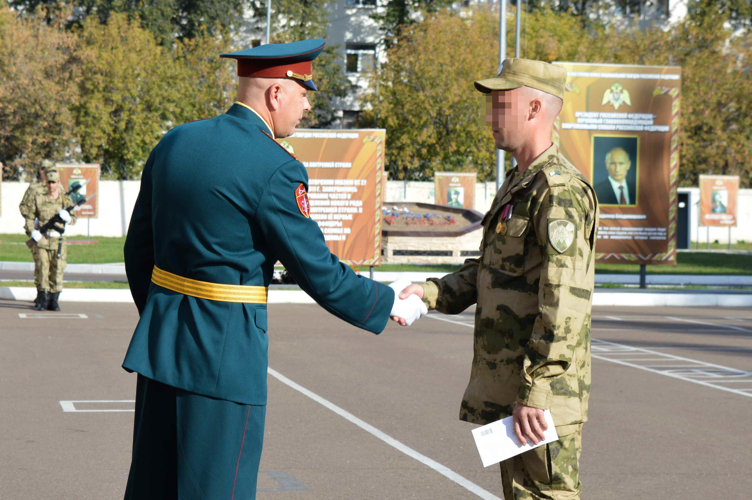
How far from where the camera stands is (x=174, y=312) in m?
3.41

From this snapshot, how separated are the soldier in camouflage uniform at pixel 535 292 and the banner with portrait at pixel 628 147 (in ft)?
51.6

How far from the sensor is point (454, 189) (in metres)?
36.5

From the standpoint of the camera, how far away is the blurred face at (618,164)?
19453mm

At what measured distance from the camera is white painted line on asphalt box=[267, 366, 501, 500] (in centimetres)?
599

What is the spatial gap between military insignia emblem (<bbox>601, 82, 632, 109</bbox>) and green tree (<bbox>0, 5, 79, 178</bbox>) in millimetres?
27254

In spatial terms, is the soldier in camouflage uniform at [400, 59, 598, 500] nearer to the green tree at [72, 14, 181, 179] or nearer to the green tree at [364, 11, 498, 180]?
the green tree at [364, 11, 498, 180]

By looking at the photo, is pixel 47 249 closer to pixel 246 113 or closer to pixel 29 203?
pixel 29 203

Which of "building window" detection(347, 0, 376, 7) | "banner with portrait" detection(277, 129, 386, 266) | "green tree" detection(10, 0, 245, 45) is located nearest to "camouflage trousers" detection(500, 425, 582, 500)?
"banner with portrait" detection(277, 129, 386, 266)

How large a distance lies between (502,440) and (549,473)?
8.5 inches

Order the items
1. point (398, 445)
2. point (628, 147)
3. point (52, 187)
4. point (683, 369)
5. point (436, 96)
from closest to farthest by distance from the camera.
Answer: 1. point (398, 445)
2. point (683, 369)
3. point (52, 187)
4. point (628, 147)
5. point (436, 96)

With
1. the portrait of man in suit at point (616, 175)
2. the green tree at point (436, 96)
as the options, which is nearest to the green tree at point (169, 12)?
the green tree at point (436, 96)

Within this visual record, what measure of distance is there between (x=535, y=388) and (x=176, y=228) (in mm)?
1376

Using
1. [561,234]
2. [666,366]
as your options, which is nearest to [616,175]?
[666,366]

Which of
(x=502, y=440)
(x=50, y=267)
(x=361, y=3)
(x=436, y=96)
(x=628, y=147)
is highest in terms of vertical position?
(x=361, y=3)
